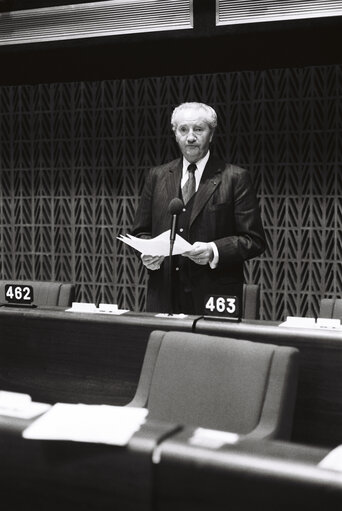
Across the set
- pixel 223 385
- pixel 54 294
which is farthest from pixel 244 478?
pixel 54 294

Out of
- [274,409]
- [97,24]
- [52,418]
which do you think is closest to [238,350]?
[274,409]

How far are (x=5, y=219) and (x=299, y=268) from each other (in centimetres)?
270

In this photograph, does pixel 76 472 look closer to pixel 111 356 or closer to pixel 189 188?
pixel 111 356

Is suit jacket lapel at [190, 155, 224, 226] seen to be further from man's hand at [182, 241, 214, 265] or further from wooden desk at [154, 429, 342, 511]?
wooden desk at [154, 429, 342, 511]

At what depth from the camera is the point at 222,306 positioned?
8.35 ft

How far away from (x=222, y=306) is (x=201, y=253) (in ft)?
1.38

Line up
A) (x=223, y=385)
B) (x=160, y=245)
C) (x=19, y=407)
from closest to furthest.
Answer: (x=19, y=407) → (x=223, y=385) → (x=160, y=245)

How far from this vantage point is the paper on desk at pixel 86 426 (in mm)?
953

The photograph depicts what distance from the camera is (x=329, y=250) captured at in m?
5.30

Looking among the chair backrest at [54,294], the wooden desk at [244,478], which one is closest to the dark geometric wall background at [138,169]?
the chair backrest at [54,294]

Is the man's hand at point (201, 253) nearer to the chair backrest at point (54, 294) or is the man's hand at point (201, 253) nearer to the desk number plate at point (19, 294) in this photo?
the desk number plate at point (19, 294)

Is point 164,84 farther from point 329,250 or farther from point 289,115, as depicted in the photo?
point 329,250

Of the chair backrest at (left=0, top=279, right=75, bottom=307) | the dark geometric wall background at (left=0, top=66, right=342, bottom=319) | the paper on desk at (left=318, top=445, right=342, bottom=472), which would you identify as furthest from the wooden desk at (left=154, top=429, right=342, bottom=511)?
the dark geometric wall background at (left=0, top=66, right=342, bottom=319)

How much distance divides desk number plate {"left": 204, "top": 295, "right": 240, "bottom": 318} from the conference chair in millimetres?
277
